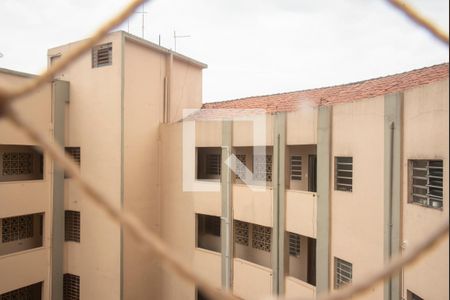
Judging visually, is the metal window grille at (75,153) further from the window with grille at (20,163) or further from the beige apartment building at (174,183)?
the window with grille at (20,163)

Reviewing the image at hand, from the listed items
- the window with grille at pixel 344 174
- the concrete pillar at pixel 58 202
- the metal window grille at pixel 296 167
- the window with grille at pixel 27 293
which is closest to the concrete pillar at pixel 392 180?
the window with grille at pixel 344 174

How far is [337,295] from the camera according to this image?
46.5 inches

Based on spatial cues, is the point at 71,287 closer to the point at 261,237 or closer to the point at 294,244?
the point at 261,237

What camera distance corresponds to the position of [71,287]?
40.8ft

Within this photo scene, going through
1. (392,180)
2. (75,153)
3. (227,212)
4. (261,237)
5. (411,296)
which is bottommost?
(261,237)

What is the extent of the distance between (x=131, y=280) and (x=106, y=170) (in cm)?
383

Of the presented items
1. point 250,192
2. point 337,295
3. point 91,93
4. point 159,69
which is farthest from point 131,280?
point 337,295

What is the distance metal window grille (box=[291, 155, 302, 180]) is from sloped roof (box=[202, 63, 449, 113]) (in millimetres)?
1694

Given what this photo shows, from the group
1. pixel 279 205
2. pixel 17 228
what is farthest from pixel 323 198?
pixel 17 228

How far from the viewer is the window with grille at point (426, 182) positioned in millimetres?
5625

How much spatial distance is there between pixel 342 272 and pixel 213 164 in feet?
20.0

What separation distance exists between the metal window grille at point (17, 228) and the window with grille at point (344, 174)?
10.5 metres

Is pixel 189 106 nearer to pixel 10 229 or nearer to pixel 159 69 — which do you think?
pixel 159 69

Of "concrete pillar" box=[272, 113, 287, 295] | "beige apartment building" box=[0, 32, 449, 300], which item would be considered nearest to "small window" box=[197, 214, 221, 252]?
"beige apartment building" box=[0, 32, 449, 300]
